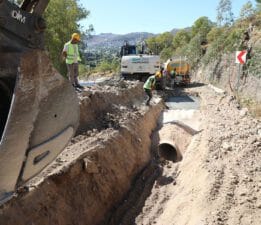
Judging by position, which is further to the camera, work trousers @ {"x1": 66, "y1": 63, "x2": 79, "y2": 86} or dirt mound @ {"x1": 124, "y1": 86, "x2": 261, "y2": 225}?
work trousers @ {"x1": 66, "y1": 63, "x2": 79, "y2": 86}

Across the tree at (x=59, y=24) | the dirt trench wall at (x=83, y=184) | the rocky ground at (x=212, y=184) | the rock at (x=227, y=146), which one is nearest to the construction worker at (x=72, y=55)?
the dirt trench wall at (x=83, y=184)

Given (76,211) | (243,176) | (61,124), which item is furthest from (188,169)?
(61,124)

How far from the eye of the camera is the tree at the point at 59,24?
3069 centimetres

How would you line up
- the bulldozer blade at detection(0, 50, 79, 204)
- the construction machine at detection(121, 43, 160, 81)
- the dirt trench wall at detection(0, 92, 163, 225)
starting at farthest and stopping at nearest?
1. the construction machine at detection(121, 43, 160, 81)
2. the dirt trench wall at detection(0, 92, 163, 225)
3. the bulldozer blade at detection(0, 50, 79, 204)

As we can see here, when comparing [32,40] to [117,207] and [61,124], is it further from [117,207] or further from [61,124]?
[117,207]

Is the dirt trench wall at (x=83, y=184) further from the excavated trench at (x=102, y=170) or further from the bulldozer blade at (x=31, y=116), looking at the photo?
the bulldozer blade at (x=31, y=116)

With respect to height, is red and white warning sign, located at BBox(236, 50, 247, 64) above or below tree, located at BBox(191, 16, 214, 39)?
below

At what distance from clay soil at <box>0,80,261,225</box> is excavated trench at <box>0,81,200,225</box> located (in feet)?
0.05

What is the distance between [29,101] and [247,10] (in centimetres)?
2804

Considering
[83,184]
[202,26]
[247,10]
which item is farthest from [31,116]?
[202,26]

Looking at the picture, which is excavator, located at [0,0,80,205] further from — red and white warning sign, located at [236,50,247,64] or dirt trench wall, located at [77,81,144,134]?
red and white warning sign, located at [236,50,247,64]

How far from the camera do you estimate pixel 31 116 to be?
10.1 feet

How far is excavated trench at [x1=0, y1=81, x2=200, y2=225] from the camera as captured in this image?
6188mm

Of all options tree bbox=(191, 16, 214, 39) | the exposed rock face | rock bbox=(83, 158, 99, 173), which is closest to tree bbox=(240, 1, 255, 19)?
the exposed rock face
